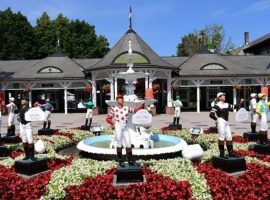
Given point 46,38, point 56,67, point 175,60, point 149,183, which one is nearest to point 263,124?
point 149,183

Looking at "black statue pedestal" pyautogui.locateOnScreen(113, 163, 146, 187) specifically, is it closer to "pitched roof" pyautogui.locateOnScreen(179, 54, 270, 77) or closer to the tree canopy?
"pitched roof" pyautogui.locateOnScreen(179, 54, 270, 77)

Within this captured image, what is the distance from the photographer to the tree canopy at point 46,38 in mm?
48500

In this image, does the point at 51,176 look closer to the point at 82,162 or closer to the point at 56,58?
the point at 82,162

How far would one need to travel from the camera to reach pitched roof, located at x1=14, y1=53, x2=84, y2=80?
32.9 metres

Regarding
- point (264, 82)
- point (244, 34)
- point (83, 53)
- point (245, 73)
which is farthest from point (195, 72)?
point (244, 34)

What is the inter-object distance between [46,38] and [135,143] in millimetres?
45559

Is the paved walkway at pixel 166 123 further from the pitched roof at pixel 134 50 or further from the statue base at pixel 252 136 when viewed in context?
the pitched roof at pixel 134 50

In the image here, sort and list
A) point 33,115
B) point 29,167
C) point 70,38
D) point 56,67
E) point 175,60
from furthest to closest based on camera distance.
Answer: point 70,38 → point 175,60 → point 56,67 → point 33,115 → point 29,167

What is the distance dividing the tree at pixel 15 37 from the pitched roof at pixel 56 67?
12771mm

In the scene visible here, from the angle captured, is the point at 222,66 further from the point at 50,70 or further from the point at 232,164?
the point at 232,164

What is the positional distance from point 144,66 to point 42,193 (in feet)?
74.4

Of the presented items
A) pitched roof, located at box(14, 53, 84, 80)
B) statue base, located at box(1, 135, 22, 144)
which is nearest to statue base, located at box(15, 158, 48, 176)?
statue base, located at box(1, 135, 22, 144)

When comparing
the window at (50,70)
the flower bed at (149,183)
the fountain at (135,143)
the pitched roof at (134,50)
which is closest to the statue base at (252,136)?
the fountain at (135,143)

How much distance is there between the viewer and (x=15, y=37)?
48438 mm
